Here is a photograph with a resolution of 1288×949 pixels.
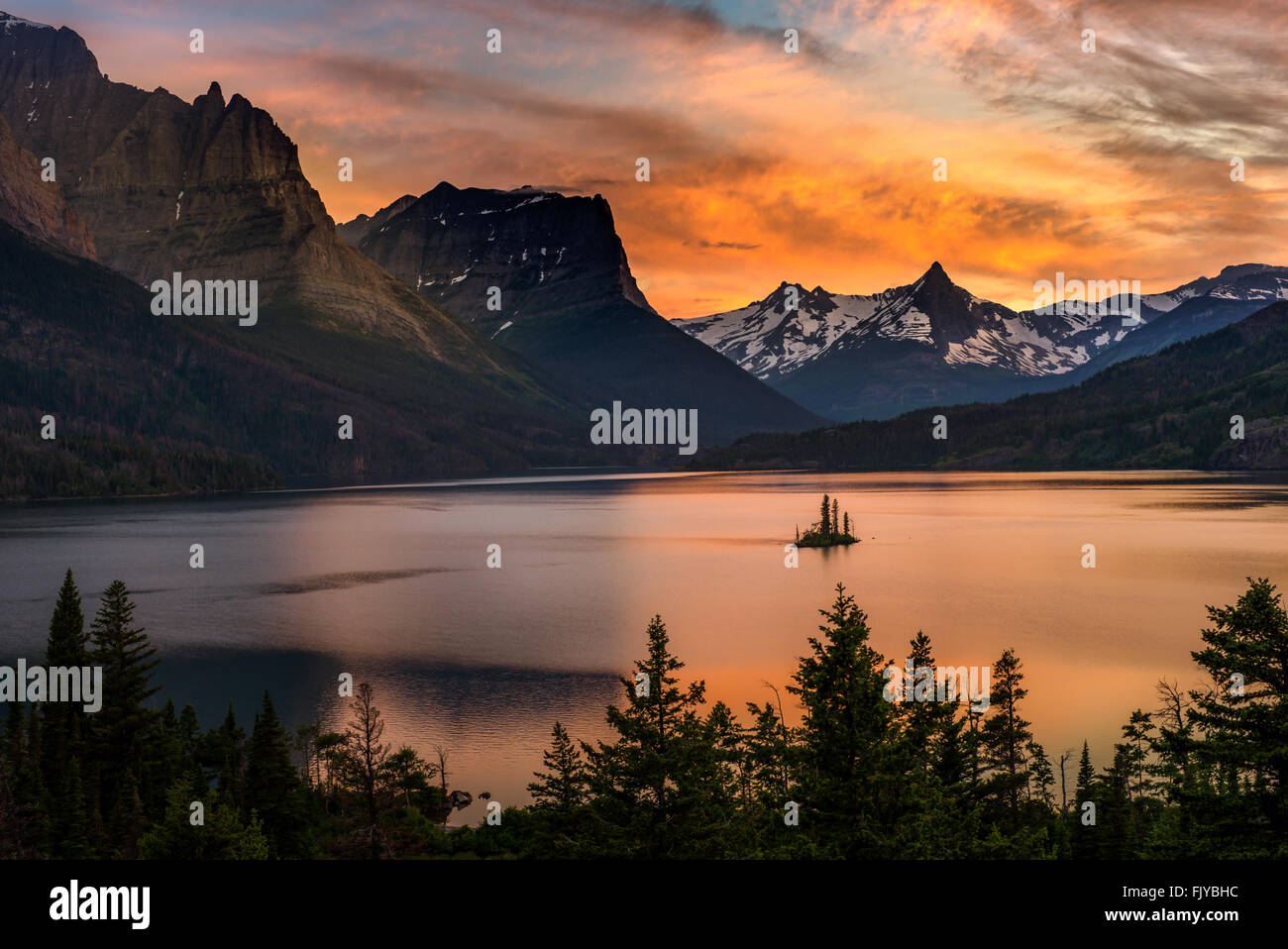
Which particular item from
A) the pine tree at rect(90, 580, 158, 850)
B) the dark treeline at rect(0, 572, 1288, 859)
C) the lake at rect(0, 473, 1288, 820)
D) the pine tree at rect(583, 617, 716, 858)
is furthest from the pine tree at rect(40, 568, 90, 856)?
the pine tree at rect(583, 617, 716, 858)

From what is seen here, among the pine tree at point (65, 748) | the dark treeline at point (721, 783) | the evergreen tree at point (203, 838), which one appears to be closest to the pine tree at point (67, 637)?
the pine tree at point (65, 748)

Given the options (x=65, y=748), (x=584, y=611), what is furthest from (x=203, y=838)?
(x=584, y=611)

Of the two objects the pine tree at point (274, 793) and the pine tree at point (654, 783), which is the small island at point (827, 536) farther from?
the pine tree at point (654, 783)

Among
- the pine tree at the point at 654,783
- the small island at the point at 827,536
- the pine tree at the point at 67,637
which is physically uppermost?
the small island at the point at 827,536

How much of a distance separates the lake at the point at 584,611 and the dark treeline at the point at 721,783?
25.7 ft

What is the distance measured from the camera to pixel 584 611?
109 m

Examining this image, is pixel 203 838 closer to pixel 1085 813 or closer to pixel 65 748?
pixel 65 748

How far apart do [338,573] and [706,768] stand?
11278 cm

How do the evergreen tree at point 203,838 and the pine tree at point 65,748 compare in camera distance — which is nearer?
the evergreen tree at point 203,838

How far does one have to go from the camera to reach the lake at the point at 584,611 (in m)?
69.6

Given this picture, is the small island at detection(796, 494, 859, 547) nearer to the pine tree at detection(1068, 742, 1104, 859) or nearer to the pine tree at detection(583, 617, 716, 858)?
the pine tree at detection(1068, 742, 1104, 859)

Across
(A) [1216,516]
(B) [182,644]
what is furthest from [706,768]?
(A) [1216,516]
